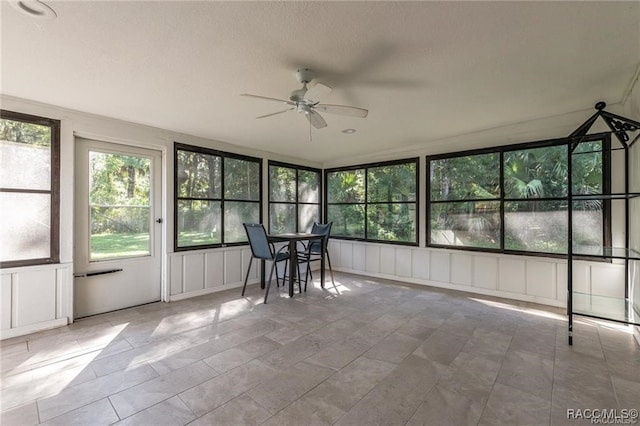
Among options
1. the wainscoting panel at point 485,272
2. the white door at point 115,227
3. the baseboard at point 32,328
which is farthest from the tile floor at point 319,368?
the wainscoting panel at point 485,272

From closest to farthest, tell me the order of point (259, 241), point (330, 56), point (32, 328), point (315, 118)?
point (330, 56), point (315, 118), point (32, 328), point (259, 241)

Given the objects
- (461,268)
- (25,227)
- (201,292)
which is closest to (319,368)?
(201,292)

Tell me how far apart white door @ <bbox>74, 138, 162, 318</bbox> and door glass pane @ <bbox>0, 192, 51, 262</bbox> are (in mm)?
315

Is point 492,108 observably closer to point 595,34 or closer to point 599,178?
point 595,34

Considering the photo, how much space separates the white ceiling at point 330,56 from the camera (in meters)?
Result: 1.65

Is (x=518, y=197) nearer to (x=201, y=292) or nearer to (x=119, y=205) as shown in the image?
(x=201, y=292)

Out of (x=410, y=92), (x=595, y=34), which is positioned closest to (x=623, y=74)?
(x=595, y=34)

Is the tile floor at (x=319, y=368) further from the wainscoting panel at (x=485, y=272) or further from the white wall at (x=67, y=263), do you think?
the wainscoting panel at (x=485, y=272)

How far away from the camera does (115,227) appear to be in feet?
11.8

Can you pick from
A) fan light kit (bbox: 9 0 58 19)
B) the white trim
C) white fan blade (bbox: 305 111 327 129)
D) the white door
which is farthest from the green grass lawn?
white fan blade (bbox: 305 111 327 129)

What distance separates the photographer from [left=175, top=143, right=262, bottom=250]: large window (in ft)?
13.5

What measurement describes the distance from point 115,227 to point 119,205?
28 centimetres

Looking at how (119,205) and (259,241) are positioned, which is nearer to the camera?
(119,205)

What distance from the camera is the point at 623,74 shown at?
2381 millimetres
